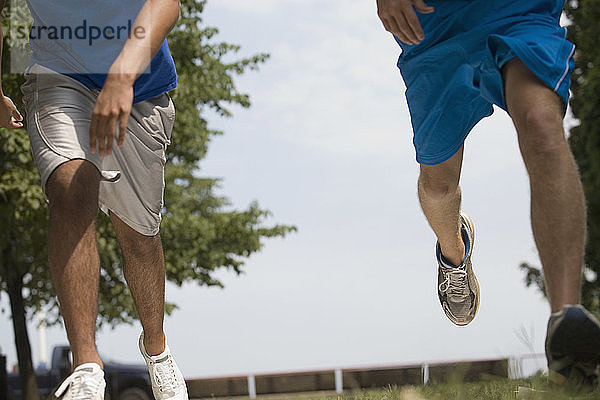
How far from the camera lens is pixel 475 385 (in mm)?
3621

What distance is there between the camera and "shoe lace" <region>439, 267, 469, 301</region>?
484 cm

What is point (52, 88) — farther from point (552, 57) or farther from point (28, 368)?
point (28, 368)

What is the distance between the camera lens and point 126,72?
3.14 metres

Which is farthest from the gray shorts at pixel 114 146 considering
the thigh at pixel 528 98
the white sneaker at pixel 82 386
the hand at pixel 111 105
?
the thigh at pixel 528 98

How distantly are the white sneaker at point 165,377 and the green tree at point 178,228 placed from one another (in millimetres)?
9740

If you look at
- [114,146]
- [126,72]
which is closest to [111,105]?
[126,72]

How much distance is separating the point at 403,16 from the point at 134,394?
16.2 meters

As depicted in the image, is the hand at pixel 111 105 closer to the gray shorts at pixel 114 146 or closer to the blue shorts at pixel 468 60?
the gray shorts at pixel 114 146

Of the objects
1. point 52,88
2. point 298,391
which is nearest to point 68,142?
point 52,88

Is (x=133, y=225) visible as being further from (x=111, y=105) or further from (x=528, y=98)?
(x=528, y=98)

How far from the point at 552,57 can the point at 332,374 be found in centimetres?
1828

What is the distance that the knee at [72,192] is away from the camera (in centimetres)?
324

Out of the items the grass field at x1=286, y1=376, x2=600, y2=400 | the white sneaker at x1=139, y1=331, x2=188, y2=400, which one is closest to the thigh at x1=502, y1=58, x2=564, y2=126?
the grass field at x1=286, y1=376, x2=600, y2=400


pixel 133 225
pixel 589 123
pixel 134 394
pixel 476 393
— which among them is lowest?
pixel 134 394
